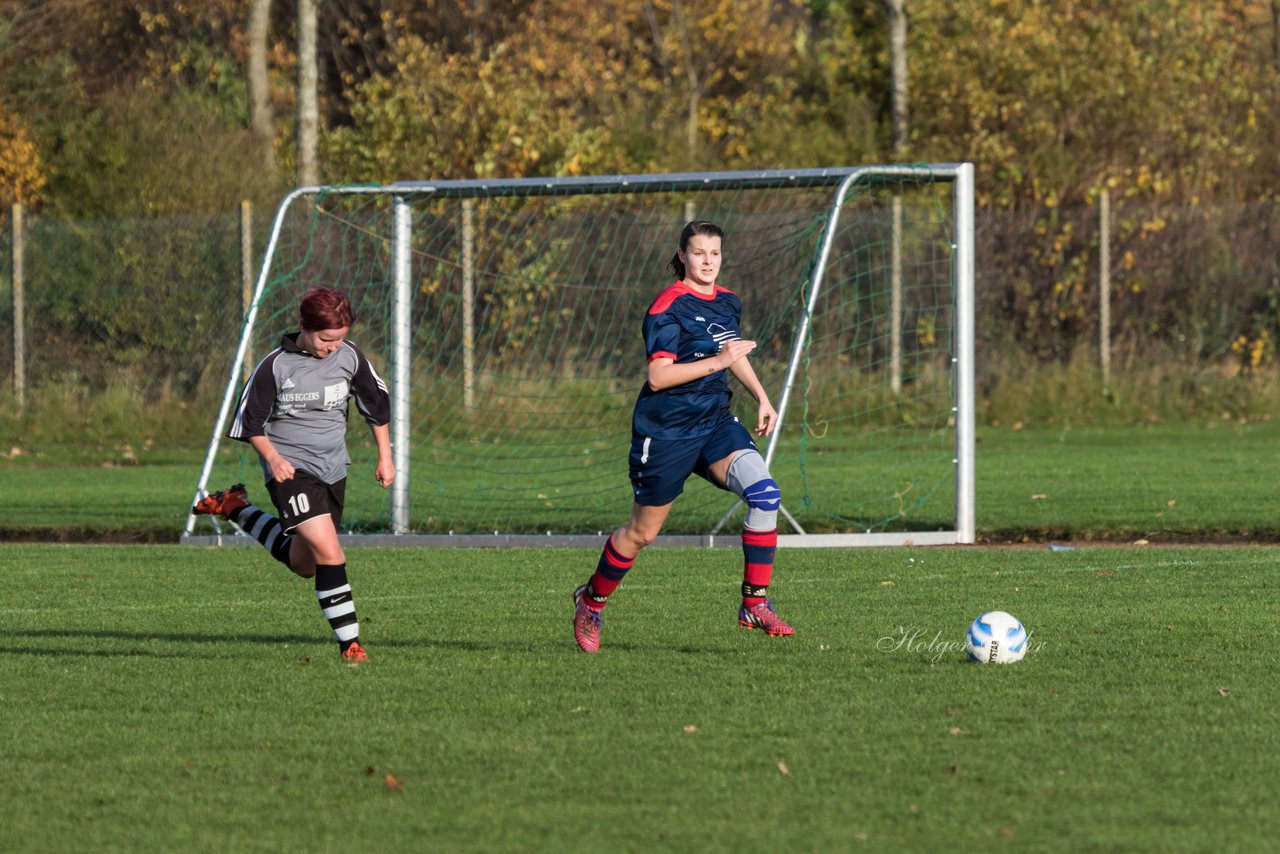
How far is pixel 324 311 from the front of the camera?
755 cm

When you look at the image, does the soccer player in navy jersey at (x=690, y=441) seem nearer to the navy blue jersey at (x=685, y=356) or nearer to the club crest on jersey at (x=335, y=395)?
the navy blue jersey at (x=685, y=356)

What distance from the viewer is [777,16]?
51.7 m

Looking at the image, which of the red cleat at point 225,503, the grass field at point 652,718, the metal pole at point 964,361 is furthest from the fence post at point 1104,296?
the red cleat at point 225,503

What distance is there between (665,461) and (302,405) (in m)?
1.52

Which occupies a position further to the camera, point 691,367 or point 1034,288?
point 1034,288

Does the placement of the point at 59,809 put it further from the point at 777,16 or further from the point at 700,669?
the point at 777,16

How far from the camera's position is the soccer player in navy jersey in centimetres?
773

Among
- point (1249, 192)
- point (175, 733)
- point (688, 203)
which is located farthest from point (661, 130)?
point (175, 733)

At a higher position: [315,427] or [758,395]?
[758,395]

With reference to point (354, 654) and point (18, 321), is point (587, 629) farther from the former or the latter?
point (18, 321)

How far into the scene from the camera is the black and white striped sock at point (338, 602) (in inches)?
301

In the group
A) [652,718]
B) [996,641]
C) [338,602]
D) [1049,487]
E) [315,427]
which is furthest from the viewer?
[1049,487]

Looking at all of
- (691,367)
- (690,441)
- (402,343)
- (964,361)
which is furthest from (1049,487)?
(691,367)

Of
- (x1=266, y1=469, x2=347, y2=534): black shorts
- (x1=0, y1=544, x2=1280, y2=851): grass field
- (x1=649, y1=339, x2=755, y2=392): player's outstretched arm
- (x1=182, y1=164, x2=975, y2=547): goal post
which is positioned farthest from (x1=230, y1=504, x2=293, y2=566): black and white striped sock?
(x1=182, y1=164, x2=975, y2=547): goal post
